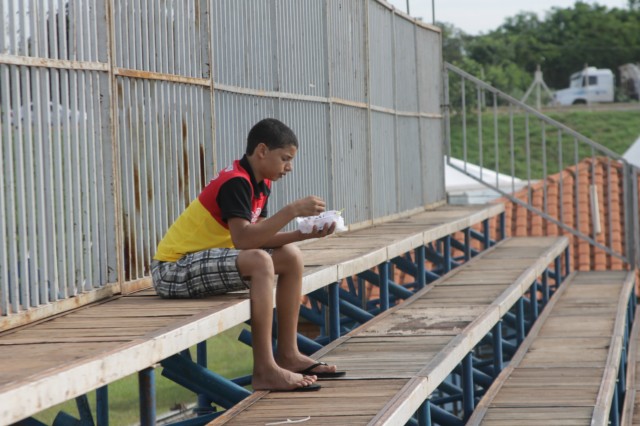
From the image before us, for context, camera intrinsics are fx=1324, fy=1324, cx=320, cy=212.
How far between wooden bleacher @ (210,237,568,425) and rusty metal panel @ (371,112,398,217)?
105cm

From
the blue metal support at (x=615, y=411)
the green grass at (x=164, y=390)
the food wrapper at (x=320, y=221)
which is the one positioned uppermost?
the food wrapper at (x=320, y=221)

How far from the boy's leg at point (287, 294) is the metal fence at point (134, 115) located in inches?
34.4

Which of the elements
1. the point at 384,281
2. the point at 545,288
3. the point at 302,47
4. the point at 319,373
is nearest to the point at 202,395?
the point at 384,281

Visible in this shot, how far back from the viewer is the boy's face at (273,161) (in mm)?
5887

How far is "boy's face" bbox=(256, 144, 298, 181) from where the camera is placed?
5887mm

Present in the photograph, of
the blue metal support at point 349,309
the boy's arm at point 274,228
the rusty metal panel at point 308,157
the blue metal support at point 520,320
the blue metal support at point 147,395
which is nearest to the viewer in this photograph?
the blue metal support at point 147,395

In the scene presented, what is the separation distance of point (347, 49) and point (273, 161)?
545cm

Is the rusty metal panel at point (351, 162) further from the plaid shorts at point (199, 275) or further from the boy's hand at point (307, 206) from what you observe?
the boy's hand at point (307, 206)

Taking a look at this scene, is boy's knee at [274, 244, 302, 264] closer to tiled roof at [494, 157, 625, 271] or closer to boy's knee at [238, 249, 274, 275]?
boy's knee at [238, 249, 274, 275]

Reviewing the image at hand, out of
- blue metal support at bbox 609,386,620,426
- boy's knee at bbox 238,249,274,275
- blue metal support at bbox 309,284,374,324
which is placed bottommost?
blue metal support at bbox 609,386,620,426

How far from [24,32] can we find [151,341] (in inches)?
58.5

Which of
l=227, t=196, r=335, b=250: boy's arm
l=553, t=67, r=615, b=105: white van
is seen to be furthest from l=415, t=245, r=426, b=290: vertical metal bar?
l=553, t=67, r=615, b=105: white van

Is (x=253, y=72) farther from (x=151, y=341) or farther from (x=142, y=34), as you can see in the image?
(x=151, y=341)

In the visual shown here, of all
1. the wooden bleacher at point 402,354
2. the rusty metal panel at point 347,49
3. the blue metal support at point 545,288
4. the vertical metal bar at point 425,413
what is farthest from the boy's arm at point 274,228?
the blue metal support at point 545,288
